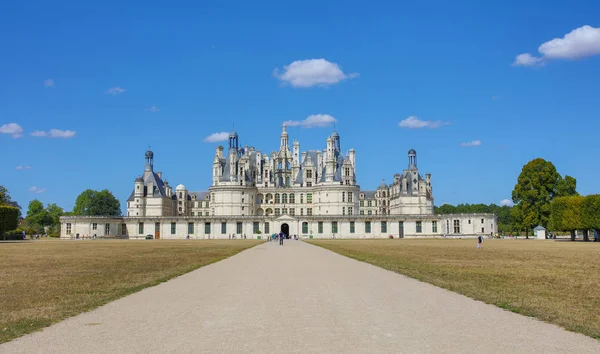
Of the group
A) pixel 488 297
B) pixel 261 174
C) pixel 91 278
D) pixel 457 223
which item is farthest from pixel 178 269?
pixel 261 174

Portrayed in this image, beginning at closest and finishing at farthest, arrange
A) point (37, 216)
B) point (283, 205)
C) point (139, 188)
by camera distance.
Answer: point (139, 188) → point (283, 205) → point (37, 216)

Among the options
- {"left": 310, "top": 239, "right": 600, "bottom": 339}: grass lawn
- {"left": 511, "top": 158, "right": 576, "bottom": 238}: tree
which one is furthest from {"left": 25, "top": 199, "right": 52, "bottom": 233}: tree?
{"left": 310, "top": 239, "right": 600, "bottom": 339}: grass lawn

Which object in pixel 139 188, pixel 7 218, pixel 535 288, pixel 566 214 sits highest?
pixel 139 188

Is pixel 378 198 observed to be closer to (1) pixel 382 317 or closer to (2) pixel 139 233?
(2) pixel 139 233

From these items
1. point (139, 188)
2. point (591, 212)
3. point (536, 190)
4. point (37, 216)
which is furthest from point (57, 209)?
point (591, 212)

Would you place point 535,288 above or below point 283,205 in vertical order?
below

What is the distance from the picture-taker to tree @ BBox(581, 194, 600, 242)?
197 feet

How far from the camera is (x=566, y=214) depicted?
63.2 meters

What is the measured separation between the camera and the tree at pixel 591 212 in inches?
2358

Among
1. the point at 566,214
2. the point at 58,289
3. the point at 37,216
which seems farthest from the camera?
the point at 37,216

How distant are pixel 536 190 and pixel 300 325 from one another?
71488 mm

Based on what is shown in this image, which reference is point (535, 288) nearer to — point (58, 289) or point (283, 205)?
point (58, 289)

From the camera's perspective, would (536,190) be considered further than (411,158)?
No

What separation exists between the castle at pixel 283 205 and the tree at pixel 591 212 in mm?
33793
